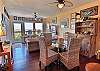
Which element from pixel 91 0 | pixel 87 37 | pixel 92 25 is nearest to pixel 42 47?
pixel 87 37

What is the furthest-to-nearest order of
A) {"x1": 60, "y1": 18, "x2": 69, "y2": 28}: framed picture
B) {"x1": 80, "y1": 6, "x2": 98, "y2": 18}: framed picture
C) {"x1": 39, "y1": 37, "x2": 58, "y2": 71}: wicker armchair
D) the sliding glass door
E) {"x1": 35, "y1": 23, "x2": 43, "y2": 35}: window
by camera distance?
{"x1": 35, "y1": 23, "x2": 43, "y2": 35}: window, the sliding glass door, {"x1": 60, "y1": 18, "x2": 69, "y2": 28}: framed picture, {"x1": 80, "y1": 6, "x2": 98, "y2": 18}: framed picture, {"x1": 39, "y1": 37, "x2": 58, "y2": 71}: wicker armchair

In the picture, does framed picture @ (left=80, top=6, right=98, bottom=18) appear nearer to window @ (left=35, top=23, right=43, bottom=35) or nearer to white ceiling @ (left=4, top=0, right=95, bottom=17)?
white ceiling @ (left=4, top=0, right=95, bottom=17)

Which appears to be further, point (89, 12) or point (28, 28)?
point (28, 28)

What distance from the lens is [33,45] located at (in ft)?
22.5

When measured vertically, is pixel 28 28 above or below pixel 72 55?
above

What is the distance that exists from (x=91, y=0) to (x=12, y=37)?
7017mm

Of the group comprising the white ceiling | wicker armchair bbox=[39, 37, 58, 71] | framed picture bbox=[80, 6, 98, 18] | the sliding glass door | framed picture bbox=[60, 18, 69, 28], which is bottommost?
wicker armchair bbox=[39, 37, 58, 71]

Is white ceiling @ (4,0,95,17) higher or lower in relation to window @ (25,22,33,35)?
higher

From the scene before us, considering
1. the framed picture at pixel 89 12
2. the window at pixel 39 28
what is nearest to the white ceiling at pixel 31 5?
the framed picture at pixel 89 12

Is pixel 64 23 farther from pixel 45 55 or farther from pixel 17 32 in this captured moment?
pixel 45 55

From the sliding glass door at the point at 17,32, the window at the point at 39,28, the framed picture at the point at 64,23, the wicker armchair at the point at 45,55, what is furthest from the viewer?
the window at the point at 39,28

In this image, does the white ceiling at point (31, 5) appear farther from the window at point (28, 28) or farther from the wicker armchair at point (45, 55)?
the window at point (28, 28)

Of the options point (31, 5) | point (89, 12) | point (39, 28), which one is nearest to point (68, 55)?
point (89, 12)

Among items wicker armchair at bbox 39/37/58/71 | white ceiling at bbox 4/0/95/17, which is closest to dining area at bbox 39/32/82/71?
wicker armchair at bbox 39/37/58/71
